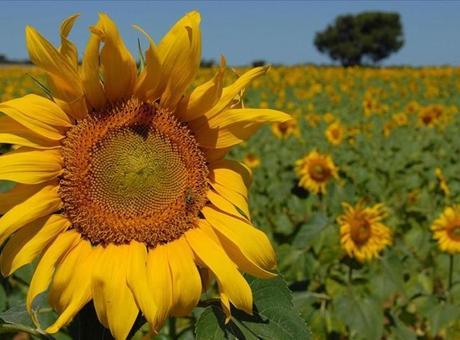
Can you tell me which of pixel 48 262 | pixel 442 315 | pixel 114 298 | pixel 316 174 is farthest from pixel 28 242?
pixel 316 174

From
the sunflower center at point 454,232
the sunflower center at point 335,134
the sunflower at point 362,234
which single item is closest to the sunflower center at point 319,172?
the sunflower at point 362,234

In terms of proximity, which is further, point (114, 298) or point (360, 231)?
point (360, 231)

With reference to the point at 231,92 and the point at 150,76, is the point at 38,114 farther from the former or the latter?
the point at 231,92

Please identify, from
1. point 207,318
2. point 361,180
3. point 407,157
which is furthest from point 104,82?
point 407,157

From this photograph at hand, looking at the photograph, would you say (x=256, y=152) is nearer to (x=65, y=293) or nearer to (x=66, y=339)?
(x=66, y=339)

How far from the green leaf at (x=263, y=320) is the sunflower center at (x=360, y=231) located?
2.19 metres

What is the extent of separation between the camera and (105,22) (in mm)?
1220

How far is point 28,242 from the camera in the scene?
125cm

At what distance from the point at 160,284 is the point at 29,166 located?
328 mm

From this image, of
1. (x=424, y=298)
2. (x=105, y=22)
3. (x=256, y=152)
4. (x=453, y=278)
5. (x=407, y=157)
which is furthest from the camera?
(x=256, y=152)

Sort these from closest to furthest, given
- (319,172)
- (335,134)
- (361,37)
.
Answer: (319,172)
(335,134)
(361,37)

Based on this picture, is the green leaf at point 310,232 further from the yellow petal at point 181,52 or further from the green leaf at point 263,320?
the yellow petal at point 181,52

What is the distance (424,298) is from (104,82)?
3.01 meters

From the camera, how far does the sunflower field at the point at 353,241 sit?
177 centimetres
